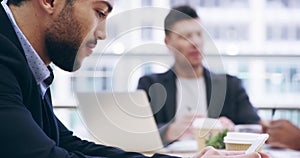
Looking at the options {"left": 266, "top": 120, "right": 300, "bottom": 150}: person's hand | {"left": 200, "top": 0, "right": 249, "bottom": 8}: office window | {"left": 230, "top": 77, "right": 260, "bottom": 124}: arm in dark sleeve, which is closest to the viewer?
{"left": 266, "top": 120, "right": 300, "bottom": 150}: person's hand

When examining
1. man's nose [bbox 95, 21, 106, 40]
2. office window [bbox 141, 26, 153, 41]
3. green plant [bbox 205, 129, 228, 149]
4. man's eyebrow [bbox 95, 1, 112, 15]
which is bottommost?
green plant [bbox 205, 129, 228, 149]

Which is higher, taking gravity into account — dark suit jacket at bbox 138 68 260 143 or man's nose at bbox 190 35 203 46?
man's nose at bbox 190 35 203 46

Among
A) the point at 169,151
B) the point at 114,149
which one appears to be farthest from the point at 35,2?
the point at 169,151

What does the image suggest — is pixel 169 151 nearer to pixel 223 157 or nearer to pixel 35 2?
pixel 223 157

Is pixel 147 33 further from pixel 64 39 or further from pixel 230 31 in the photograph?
pixel 230 31

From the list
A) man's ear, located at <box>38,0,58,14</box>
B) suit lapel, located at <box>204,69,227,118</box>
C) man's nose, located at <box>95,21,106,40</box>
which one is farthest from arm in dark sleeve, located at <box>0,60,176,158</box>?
suit lapel, located at <box>204,69,227,118</box>

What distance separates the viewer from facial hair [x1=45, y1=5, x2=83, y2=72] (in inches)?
41.9

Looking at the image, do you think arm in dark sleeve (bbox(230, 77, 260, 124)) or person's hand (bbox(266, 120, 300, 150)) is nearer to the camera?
person's hand (bbox(266, 120, 300, 150))

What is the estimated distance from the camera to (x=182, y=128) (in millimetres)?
1926

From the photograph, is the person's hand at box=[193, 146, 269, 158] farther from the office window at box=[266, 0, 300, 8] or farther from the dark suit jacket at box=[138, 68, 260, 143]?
the office window at box=[266, 0, 300, 8]

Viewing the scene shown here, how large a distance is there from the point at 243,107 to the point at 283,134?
0.58 m

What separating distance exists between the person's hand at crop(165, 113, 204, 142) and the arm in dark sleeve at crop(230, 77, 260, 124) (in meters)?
0.43

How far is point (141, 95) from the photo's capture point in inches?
72.3

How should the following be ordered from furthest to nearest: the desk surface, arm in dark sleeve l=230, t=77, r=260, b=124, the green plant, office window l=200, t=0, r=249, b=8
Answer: office window l=200, t=0, r=249, b=8
arm in dark sleeve l=230, t=77, r=260, b=124
the desk surface
the green plant
